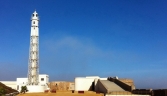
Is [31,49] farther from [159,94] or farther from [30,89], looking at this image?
[159,94]

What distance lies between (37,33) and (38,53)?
6.46 meters

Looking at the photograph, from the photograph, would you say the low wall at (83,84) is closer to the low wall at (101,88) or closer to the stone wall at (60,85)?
the low wall at (101,88)

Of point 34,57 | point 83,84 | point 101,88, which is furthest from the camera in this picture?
point 34,57

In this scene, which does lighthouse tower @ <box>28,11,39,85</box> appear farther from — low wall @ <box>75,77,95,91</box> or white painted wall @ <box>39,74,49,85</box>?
low wall @ <box>75,77,95,91</box>

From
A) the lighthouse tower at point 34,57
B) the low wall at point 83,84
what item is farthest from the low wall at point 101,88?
the lighthouse tower at point 34,57

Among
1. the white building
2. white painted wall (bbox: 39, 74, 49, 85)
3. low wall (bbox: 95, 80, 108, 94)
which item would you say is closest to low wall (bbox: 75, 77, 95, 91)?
low wall (bbox: 95, 80, 108, 94)

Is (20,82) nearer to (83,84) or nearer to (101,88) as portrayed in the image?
(83,84)

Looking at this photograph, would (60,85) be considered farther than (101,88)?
Yes

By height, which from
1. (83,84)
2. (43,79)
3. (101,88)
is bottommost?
(101,88)

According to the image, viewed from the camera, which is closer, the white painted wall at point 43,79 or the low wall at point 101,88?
the low wall at point 101,88

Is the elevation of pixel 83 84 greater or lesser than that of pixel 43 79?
lesser

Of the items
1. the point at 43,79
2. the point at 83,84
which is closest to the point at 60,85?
the point at 43,79

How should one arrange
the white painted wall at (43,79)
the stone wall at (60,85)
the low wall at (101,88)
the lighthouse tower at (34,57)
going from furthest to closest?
1. the stone wall at (60,85)
2. the white painted wall at (43,79)
3. the lighthouse tower at (34,57)
4. the low wall at (101,88)

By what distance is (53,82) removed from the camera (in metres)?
76.1
